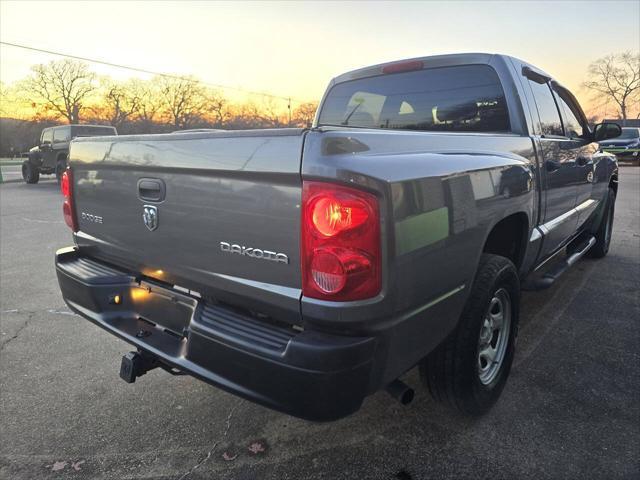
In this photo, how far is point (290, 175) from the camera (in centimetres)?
160

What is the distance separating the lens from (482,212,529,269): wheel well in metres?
2.63

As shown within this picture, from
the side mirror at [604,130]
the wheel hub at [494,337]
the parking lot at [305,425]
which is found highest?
the side mirror at [604,130]

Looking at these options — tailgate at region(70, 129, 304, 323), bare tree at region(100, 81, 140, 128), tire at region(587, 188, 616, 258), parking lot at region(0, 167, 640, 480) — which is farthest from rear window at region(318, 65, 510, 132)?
bare tree at region(100, 81, 140, 128)

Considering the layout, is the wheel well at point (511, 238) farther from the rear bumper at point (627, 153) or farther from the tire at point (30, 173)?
the rear bumper at point (627, 153)

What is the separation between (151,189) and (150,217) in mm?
131

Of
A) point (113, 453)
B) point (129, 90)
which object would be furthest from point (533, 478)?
point (129, 90)

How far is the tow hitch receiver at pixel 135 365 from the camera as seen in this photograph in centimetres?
217

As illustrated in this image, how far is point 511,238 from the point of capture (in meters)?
2.79

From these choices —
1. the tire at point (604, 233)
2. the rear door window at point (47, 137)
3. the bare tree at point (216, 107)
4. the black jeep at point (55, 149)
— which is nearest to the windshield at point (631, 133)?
the tire at point (604, 233)

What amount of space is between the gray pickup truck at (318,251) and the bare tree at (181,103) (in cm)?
6485

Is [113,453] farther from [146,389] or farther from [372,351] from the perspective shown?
[372,351]

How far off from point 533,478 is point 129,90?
6801cm

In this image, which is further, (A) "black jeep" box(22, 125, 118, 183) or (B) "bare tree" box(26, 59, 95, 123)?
(B) "bare tree" box(26, 59, 95, 123)

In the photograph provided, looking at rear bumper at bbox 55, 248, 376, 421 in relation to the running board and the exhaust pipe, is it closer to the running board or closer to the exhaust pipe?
the exhaust pipe
